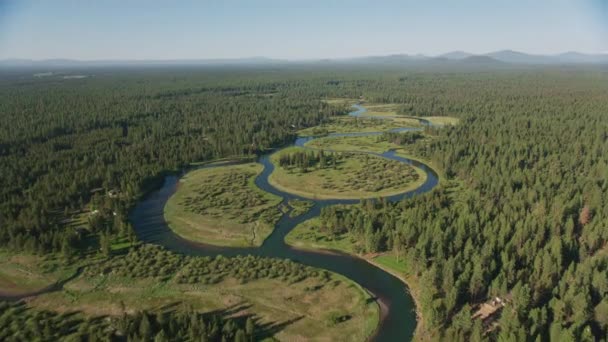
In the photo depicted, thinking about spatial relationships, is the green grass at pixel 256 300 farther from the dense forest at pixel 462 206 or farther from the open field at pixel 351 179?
the open field at pixel 351 179

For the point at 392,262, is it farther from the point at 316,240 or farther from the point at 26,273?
the point at 26,273

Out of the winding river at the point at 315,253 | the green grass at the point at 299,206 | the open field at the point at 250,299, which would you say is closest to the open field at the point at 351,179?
the winding river at the point at 315,253

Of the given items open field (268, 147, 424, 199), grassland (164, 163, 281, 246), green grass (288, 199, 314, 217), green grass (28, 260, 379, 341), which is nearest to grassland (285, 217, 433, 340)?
green grass (288, 199, 314, 217)

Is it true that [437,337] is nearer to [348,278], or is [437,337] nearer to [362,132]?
[348,278]

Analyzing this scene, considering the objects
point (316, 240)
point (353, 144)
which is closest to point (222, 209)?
point (316, 240)

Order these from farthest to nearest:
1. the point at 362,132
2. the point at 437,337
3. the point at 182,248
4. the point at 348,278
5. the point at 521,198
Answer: the point at 362,132
the point at 521,198
the point at 182,248
the point at 348,278
the point at 437,337

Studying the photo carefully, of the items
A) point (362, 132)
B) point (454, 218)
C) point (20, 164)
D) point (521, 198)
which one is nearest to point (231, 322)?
point (454, 218)
